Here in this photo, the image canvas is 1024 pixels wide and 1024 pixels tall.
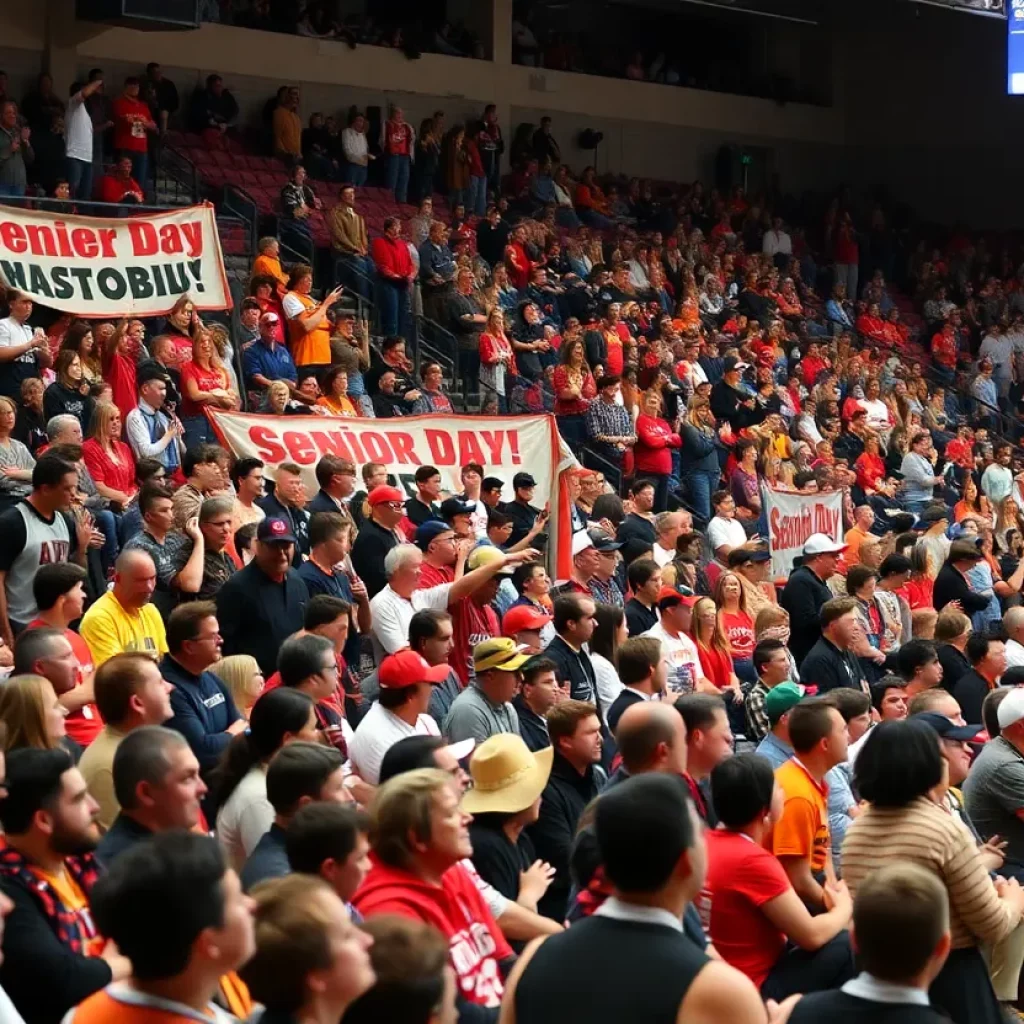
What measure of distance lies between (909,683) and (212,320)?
7800 millimetres

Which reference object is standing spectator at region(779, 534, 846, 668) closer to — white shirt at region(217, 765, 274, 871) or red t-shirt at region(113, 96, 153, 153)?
white shirt at region(217, 765, 274, 871)

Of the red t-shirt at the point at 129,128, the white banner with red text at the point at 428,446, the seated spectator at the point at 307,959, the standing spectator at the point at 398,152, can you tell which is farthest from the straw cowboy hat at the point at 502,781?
the standing spectator at the point at 398,152

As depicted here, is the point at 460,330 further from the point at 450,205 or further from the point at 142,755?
the point at 142,755

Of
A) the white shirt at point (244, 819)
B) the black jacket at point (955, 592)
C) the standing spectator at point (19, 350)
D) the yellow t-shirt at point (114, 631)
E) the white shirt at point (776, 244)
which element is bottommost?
the black jacket at point (955, 592)

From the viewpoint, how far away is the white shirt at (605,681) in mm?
9062

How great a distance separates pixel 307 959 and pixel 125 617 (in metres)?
4.57

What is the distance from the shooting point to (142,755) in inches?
187

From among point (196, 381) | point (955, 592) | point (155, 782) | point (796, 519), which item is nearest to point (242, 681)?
point (155, 782)

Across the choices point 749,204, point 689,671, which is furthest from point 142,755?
point 749,204

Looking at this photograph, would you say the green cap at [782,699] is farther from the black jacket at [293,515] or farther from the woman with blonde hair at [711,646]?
the black jacket at [293,515]

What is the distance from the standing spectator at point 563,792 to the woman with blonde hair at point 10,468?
478 centimetres

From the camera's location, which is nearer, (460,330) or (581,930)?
(581,930)

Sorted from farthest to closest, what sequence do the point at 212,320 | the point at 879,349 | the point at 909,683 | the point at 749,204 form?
the point at 749,204 < the point at 879,349 < the point at 212,320 < the point at 909,683

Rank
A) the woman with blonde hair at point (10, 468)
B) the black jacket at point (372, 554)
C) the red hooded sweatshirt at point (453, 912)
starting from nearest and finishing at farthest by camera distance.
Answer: the red hooded sweatshirt at point (453, 912) < the woman with blonde hair at point (10, 468) < the black jacket at point (372, 554)
